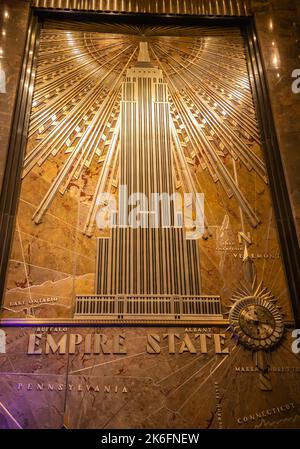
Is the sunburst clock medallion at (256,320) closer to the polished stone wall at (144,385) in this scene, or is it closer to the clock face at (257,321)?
the clock face at (257,321)

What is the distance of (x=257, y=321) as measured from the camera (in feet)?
14.4

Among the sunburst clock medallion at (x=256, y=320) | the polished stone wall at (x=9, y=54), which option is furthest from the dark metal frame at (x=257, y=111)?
the sunburst clock medallion at (x=256, y=320)

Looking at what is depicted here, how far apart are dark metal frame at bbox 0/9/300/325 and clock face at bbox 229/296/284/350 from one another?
226mm

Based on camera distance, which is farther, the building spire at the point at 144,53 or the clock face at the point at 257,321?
the building spire at the point at 144,53

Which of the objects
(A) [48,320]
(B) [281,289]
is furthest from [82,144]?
(B) [281,289]

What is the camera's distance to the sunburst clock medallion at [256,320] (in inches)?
169

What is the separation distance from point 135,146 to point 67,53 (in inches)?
69.3

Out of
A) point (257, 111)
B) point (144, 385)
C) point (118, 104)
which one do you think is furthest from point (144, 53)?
point (144, 385)

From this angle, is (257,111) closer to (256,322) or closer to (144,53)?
(144,53)

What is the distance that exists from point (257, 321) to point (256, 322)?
0.01 metres

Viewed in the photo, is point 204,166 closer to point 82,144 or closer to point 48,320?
point 82,144

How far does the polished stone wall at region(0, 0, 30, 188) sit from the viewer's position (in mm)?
5117

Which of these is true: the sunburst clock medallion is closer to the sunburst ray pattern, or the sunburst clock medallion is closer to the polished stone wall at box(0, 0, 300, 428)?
the polished stone wall at box(0, 0, 300, 428)

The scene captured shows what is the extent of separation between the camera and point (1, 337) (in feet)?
13.9
